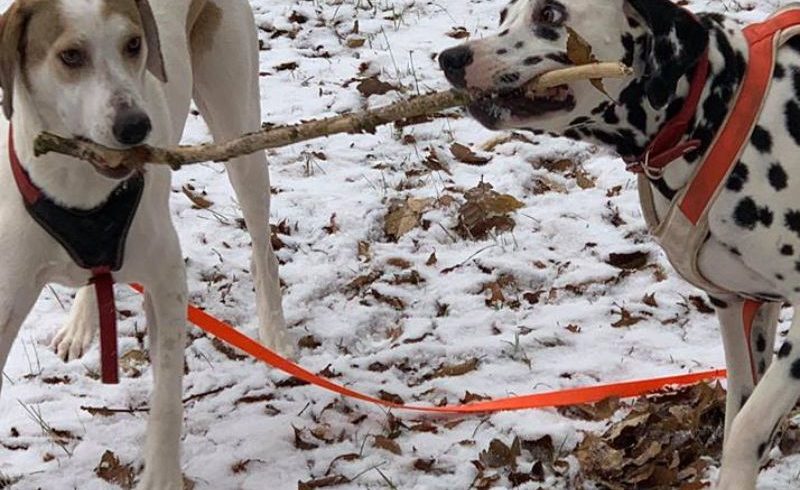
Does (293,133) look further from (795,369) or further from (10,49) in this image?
(795,369)

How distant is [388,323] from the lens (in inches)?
199

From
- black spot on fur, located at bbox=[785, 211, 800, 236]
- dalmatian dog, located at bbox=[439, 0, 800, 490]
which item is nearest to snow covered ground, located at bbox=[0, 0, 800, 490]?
dalmatian dog, located at bbox=[439, 0, 800, 490]

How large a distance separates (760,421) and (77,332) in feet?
9.29

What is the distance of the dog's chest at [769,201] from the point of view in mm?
3320

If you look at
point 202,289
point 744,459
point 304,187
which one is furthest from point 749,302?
point 304,187

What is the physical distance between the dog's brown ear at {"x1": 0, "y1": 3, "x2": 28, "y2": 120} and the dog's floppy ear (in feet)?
5.79

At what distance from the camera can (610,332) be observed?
4820 millimetres

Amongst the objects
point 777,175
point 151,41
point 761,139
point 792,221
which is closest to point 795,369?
point 792,221

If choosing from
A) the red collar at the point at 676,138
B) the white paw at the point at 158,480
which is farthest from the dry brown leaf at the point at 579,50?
the white paw at the point at 158,480

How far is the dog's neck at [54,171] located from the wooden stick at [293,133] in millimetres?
143

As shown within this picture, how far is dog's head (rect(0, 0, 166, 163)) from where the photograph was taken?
11.1ft

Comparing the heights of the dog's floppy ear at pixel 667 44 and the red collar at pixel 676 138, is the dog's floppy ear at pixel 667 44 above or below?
above

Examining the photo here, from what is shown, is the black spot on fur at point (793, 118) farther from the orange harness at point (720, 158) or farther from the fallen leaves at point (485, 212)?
the fallen leaves at point (485, 212)

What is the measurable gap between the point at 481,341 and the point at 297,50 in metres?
3.74
